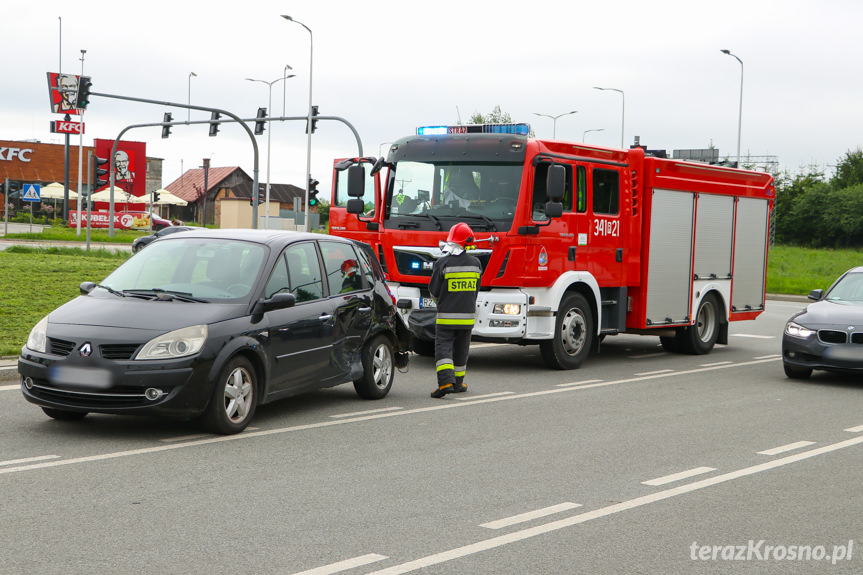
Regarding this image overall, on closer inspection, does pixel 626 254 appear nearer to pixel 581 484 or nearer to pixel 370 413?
pixel 370 413

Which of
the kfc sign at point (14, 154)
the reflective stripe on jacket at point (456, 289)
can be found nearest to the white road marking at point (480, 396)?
the reflective stripe on jacket at point (456, 289)

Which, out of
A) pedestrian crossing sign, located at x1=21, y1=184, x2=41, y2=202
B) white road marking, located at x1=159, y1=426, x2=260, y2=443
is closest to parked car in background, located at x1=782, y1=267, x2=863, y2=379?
white road marking, located at x1=159, y1=426, x2=260, y2=443

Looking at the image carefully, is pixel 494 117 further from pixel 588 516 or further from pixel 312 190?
pixel 588 516

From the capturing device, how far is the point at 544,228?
12.8 metres

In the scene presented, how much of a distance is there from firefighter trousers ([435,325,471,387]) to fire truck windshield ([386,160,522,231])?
225cm

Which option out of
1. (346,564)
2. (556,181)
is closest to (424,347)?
(556,181)

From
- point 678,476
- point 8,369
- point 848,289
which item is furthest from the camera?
point 848,289

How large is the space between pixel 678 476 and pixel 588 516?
1.47 meters

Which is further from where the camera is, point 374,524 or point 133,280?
point 133,280

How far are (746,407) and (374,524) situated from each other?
6230mm

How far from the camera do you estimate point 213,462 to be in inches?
288

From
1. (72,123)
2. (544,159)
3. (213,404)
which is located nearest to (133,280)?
(213,404)

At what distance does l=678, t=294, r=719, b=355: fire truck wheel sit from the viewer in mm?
16078

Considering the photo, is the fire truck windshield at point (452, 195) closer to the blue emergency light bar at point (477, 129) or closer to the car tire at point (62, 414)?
the blue emergency light bar at point (477, 129)
